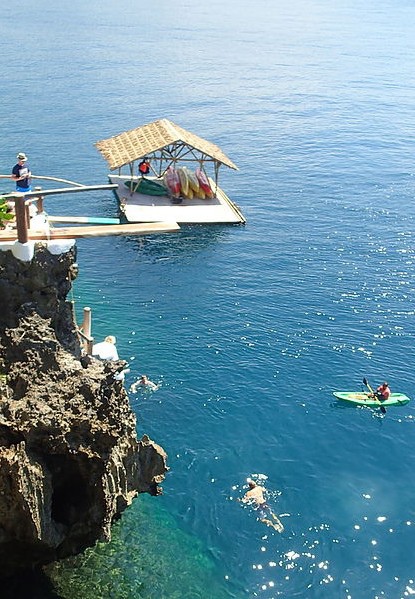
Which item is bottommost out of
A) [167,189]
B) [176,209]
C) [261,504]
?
[261,504]

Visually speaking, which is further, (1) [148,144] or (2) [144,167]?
(2) [144,167]

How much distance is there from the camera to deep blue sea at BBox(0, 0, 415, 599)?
29.9m

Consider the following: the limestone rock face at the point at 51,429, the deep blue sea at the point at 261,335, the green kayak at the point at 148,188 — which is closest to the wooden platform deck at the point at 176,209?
the green kayak at the point at 148,188

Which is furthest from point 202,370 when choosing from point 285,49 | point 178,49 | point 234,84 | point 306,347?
point 285,49

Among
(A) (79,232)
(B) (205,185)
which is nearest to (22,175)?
(A) (79,232)

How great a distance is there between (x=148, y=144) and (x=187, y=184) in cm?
570

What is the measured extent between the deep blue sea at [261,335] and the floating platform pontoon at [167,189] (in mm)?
1830

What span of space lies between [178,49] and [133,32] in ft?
90.2

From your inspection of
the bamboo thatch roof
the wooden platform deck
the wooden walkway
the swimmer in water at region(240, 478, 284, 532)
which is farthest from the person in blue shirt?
the bamboo thatch roof

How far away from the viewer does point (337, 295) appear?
53.4m

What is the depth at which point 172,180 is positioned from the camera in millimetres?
70188

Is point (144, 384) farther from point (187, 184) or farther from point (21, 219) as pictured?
point (187, 184)

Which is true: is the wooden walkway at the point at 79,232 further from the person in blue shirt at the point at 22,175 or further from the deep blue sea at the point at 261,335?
the deep blue sea at the point at 261,335

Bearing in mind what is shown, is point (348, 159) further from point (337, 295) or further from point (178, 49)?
point (178, 49)
